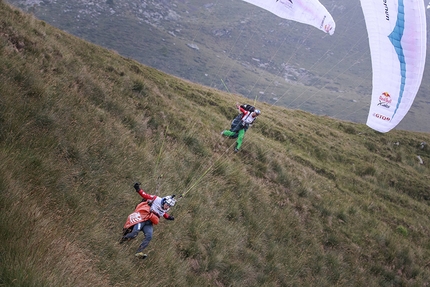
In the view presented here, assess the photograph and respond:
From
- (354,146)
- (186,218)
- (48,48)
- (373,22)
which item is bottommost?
(354,146)

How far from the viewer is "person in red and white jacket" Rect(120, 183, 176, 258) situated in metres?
5.86

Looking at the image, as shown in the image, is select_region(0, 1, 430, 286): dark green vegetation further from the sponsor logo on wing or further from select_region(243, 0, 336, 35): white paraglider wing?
select_region(243, 0, 336, 35): white paraglider wing

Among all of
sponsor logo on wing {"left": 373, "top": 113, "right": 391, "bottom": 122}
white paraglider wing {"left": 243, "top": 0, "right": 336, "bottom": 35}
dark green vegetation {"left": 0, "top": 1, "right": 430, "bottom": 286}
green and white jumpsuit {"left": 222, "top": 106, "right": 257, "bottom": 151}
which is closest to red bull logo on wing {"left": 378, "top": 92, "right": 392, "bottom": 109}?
sponsor logo on wing {"left": 373, "top": 113, "right": 391, "bottom": 122}

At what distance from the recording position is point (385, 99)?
38.1ft

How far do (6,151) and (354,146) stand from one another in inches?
841

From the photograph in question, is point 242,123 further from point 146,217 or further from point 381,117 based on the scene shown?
point 146,217

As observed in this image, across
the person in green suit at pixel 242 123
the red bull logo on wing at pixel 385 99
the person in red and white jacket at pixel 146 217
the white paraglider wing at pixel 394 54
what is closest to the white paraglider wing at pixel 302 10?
the white paraglider wing at pixel 394 54

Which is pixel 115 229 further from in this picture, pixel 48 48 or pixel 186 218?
pixel 48 48

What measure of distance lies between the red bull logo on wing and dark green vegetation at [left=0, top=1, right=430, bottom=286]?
4.13m

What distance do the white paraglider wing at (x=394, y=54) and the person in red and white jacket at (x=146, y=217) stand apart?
352 inches

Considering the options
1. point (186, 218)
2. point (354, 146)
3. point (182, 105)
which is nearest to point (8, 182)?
point (186, 218)

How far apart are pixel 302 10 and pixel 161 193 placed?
9.40 metres

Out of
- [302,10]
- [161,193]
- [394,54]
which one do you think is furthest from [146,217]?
[302,10]

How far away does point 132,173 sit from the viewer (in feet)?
24.7
